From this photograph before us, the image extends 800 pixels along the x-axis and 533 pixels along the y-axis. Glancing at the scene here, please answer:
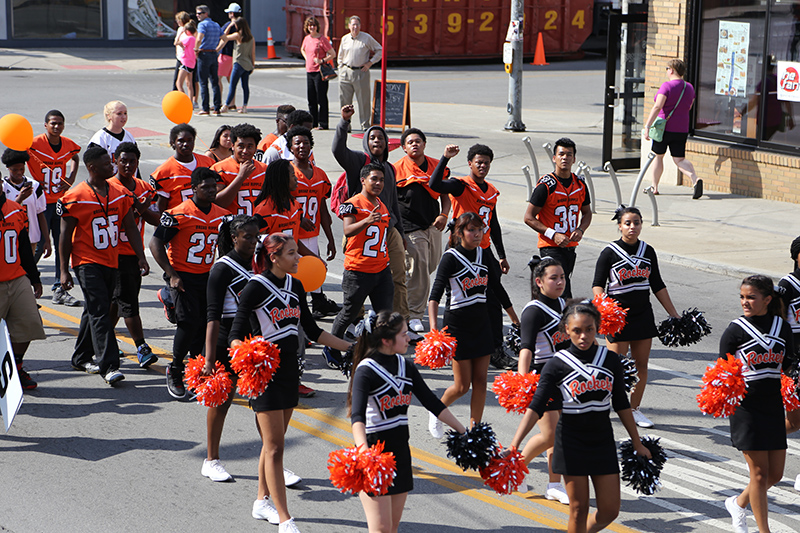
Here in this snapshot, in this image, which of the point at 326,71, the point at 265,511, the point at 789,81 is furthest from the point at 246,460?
the point at 326,71

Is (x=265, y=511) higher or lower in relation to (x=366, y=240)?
lower

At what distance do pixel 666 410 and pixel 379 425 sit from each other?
3.78 metres

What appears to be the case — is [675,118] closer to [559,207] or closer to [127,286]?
[559,207]

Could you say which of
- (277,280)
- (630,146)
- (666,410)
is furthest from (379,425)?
(630,146)

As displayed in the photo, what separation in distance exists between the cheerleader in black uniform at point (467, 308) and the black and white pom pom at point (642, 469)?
1.87 m

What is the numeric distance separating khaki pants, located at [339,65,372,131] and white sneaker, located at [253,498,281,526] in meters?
15.9

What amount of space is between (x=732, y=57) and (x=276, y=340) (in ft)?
43.2

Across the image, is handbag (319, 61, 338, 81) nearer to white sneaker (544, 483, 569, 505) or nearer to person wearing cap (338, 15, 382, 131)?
person wearing cap (338, 15, 382, 131)

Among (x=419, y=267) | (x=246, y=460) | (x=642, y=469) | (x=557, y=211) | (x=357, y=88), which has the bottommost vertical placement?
(x=246, y=460)

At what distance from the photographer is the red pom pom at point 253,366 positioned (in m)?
5.91

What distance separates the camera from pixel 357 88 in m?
21.6

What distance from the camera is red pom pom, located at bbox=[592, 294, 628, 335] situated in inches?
296

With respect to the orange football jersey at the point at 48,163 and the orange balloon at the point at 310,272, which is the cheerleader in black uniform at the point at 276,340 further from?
the orange football jersey at the point at 48,163

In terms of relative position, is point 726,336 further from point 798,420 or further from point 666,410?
point 666,410
